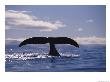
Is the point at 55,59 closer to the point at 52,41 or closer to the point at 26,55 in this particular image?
the point at 52,41

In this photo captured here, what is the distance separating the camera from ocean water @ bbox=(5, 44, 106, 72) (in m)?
4.66

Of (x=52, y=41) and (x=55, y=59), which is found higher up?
(x=52, y=41)

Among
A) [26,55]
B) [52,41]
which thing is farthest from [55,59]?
[26,55]

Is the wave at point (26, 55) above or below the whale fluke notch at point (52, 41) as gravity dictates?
below

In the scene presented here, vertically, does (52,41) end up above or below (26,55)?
above

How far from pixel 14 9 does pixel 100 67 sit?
118 cm

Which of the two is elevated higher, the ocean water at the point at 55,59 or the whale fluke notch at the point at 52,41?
the whale fluke notch at the point at 52,41

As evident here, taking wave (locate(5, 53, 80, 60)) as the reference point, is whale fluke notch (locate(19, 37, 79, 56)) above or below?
above

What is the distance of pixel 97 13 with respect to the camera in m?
4.71

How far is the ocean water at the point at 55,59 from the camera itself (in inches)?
183

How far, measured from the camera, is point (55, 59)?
4.73 meters

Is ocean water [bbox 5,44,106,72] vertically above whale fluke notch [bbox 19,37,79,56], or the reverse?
whale fluke notch [bbox 19,37,79,56]

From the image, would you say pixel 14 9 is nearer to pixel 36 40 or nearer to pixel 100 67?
pixel 36 40
